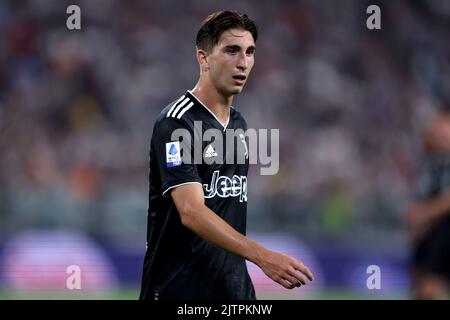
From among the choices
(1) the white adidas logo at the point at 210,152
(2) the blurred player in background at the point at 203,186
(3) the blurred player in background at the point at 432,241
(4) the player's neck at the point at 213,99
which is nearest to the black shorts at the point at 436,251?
(3) the blurred player in background at the point at 432,241

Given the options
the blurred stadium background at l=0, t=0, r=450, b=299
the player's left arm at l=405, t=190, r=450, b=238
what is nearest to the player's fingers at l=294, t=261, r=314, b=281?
the player's left arm at l=405, t=190, r=450, b=238

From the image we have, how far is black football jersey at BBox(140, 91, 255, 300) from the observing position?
462cm

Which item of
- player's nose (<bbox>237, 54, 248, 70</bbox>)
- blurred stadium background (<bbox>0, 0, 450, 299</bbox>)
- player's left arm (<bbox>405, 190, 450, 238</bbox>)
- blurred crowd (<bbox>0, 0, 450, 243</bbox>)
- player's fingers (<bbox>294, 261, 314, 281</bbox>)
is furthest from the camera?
blurred crowd (<bbox>0, 0, 450, 243</bbox>)

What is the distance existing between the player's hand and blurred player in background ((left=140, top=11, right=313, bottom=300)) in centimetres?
58

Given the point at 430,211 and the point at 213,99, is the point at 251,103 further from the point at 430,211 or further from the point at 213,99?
the point at 213,99

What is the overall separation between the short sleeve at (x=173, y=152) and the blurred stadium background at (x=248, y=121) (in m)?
5.95

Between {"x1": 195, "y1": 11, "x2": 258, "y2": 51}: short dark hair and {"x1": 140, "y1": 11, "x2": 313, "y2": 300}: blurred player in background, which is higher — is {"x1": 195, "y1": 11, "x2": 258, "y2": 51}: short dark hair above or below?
above

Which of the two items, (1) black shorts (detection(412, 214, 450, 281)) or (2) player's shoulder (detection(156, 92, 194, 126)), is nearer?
(2) player's shoulder (detection(156, 92, 194, 126))

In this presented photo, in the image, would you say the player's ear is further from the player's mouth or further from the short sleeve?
the short sleeve

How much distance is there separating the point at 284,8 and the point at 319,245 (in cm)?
436

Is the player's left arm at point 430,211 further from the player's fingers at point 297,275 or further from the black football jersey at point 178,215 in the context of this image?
the player's fingers at point 297,275

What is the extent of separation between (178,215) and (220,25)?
3.66ft

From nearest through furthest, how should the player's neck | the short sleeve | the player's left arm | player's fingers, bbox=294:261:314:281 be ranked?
1. player's fingers, bbox=294:261:314:281
2. the short sleeve
3. the player's neck
4. the player's left arm

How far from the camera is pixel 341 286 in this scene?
1088cm
